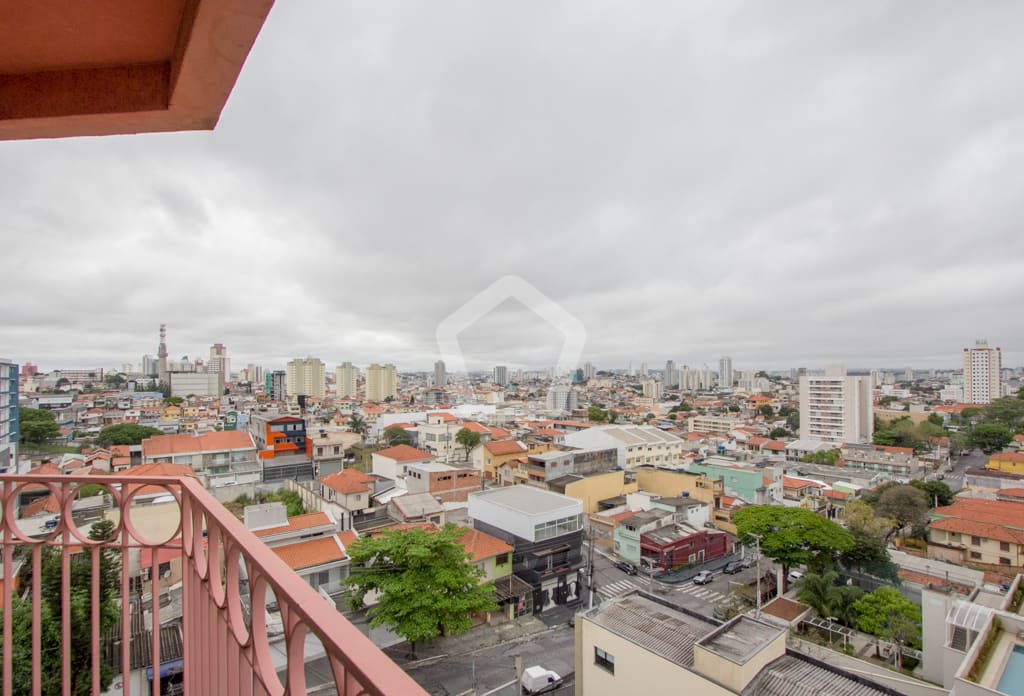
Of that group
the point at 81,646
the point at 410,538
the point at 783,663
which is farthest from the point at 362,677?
the point at 410,538

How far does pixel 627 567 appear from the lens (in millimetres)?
9039

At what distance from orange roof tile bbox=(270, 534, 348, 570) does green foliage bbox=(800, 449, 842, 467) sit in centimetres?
1610

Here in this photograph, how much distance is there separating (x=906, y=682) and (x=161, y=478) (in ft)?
22.5

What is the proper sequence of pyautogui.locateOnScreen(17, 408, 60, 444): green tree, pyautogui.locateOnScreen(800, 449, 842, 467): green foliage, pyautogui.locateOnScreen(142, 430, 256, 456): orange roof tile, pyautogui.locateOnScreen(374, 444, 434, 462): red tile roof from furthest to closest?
pyautogui.locateOnScreen(800, 449, 842, 467): green foliage < pyautogui.locateOnScreen(17, 408, 60, 444): green tree < pyautogui.locateOnScreen(374, 444, 434, 462): red tile roof < pyautogui.locateOnScreen(142, 430, 256, 456): orange roof tile

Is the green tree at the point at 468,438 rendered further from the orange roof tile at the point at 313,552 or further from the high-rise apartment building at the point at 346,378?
the high-rise apartment building at the point at 346,378

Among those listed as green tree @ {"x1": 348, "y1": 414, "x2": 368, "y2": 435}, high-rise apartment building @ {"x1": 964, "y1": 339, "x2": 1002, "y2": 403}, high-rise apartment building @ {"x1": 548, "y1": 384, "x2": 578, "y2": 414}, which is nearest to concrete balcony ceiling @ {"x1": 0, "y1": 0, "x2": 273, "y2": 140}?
green tree @ {"x1": 348, "y1": 414, "x2": 368, "y2": 435}

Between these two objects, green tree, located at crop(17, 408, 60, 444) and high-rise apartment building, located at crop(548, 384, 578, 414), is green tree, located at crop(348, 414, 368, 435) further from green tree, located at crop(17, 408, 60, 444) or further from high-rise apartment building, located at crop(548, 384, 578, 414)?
high-rise apartment building, located at crop(548, 384, 578, 414)

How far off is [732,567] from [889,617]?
3.15 meters

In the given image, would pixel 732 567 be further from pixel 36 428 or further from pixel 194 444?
pixel 36 428

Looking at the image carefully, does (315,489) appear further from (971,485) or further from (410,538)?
(971,485)

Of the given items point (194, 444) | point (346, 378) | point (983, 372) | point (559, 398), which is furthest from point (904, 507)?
point (346, 378)

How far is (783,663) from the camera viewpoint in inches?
158

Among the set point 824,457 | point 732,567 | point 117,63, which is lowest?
point 732,567

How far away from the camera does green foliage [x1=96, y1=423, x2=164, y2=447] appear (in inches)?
596
